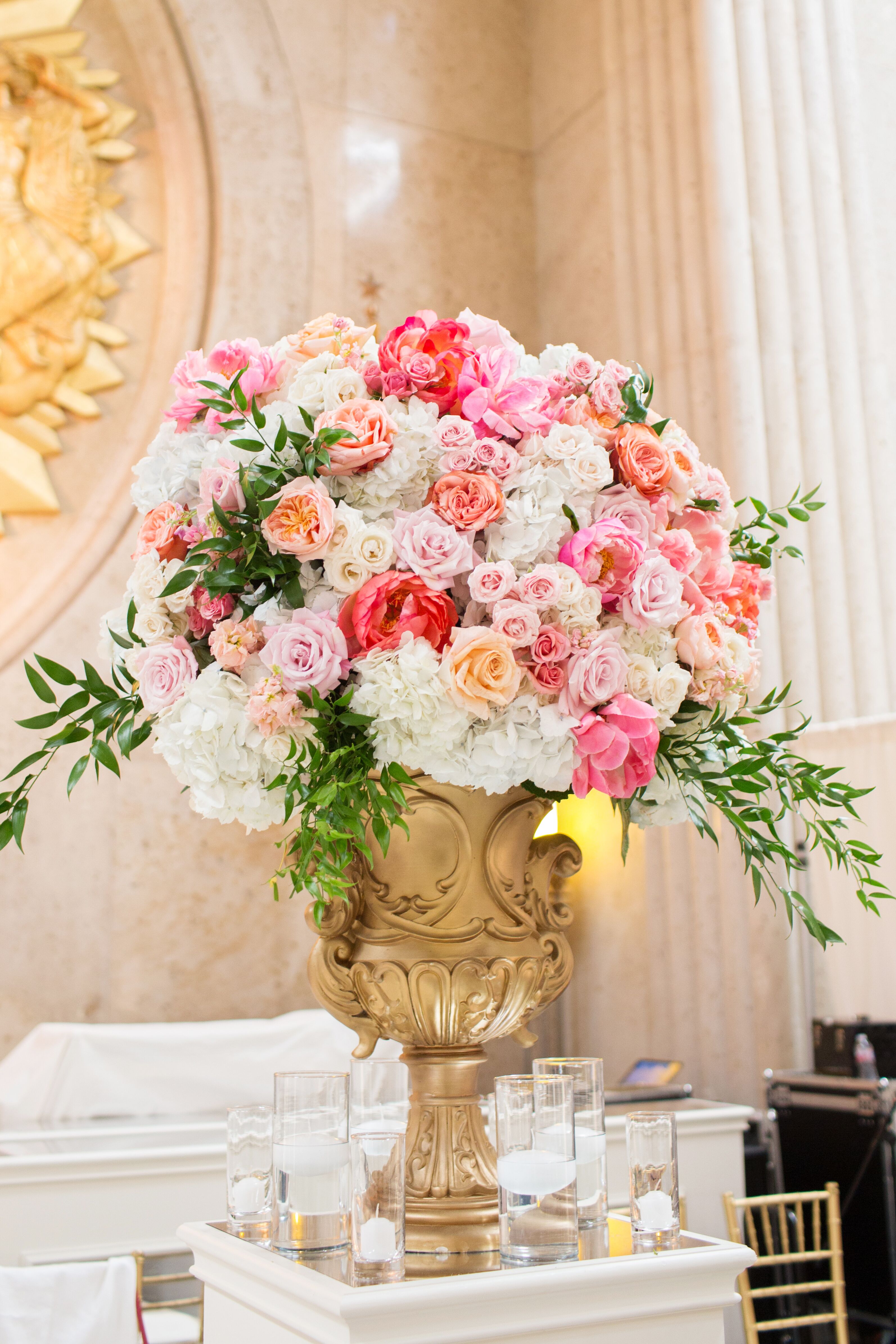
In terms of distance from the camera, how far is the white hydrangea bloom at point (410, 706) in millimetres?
1090

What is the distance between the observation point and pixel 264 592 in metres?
1.21

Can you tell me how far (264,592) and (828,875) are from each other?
11.1 feet

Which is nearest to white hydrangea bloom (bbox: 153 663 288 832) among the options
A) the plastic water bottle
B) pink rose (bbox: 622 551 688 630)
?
pink rose (bbox: 622 551 688 630)

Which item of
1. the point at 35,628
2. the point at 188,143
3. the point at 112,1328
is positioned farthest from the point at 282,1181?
the point at 188,143

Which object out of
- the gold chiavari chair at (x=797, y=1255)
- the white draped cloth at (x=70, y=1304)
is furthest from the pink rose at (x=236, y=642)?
the gold chiavari chair at (x=797, y=1255)

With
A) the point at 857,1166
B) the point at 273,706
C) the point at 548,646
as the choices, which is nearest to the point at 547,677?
the point at 548,646

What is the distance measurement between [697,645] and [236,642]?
17.6 inches

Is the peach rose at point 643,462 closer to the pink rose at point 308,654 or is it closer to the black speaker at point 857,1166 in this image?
the pink rose at point 308,654

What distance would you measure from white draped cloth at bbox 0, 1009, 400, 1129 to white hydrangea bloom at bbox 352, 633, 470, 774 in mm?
2897

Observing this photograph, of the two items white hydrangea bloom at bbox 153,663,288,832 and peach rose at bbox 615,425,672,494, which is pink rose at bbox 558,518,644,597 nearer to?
peach rose at bbox 615,425,672,494

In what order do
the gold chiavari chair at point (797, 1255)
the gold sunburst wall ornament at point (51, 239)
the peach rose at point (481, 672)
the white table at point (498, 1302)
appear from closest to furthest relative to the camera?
the white table at point (498, 1302), the peach rose at point (481, 672), the gold chiavari chair at point (797, 1255), the gold sunburst wall ornament at point (51, 239)

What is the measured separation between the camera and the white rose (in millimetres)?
1144

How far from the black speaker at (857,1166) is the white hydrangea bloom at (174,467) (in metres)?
3.22

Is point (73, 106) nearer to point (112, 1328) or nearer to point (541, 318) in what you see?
point (541, 318)
